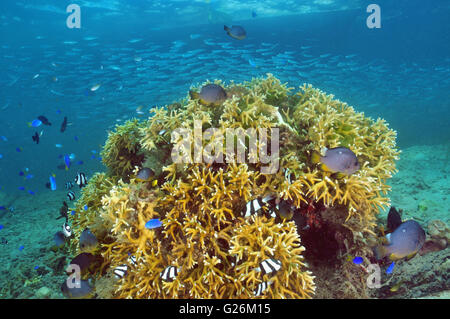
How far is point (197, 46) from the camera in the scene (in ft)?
62.4

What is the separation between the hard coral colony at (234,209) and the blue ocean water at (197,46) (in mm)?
9684

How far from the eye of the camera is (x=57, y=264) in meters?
6.67

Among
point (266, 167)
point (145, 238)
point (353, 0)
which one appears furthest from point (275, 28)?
point (145, 238)

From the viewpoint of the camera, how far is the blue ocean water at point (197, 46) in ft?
55.1

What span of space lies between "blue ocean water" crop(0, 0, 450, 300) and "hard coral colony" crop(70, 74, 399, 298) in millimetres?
9684

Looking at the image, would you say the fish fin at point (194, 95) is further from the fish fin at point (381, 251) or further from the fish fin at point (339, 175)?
the fish fin at point (381, 251)

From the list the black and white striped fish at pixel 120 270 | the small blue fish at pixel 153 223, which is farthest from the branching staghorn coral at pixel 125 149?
the black and white striped fish at pixel 120 270

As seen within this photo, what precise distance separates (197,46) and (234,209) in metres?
18.2

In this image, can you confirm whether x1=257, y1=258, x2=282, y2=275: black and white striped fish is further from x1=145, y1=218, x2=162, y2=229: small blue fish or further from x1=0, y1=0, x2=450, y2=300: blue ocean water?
x1=0, y1=0, x2=450, y2=300: blue ocean water

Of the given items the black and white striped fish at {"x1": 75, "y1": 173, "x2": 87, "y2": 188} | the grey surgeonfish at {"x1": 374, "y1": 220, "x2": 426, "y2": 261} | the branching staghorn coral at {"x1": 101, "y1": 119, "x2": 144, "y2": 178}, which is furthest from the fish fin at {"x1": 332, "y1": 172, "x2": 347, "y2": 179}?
the black and white striped fish at {"x1": 75, "y1": 173, "x2": 87, "y2": 188}

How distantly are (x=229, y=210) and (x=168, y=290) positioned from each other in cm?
131

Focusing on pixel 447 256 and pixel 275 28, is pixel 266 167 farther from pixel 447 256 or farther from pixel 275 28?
pixel 275 28

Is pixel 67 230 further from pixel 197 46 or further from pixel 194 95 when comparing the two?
pixel 197 46

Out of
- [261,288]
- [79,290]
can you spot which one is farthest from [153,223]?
[261,288]
